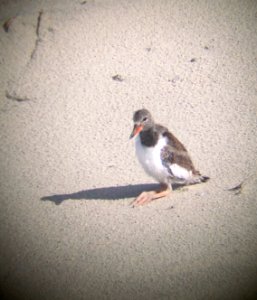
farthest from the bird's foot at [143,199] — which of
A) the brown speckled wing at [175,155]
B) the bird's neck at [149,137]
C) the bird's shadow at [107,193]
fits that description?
the bird's neck at [149,137]

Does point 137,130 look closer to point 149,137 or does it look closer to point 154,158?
point 149,137

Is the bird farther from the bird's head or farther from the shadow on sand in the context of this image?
the shadow on sand

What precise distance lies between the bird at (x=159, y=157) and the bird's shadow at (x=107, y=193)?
0.16 m

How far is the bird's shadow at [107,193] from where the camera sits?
13.2 feet

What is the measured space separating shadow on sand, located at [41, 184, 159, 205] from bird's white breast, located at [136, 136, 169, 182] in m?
0.37

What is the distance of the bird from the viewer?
12.1ft

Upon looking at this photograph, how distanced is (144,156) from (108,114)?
1349 mm

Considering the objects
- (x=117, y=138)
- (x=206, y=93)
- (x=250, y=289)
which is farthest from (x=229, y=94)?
(x=250, y=289)

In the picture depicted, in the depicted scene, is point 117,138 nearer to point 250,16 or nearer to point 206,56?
point 206,56

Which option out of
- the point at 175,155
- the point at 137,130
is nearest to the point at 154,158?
the point at 175,155

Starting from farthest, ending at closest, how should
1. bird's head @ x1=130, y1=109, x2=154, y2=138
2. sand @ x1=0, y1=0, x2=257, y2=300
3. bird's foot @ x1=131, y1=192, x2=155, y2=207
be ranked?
bird's foot @ x1=131, y1=192, x2=155, y2=207
bird's head @ x1=130, y1=109, x2=154, y2=138
sand @ x1=0, y1=0, x2=257, y2=300

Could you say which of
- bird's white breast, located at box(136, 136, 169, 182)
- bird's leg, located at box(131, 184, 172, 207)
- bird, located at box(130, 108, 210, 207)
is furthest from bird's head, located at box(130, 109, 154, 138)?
bird's leg, located at box(131, 184, 172, 207)

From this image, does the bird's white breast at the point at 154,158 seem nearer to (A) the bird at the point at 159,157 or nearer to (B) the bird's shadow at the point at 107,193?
(A) the bird at the point at 159,157

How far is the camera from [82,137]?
15.5 ft
